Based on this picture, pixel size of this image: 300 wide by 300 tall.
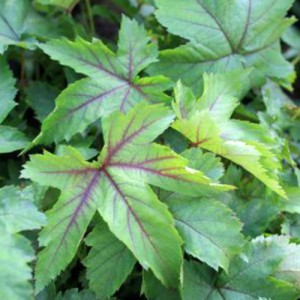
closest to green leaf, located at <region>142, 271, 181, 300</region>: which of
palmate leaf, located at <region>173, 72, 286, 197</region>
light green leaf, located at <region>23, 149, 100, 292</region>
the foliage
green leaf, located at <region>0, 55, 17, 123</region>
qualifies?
the foliage

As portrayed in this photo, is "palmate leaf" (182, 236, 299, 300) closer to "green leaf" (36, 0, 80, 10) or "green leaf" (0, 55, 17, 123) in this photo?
"green leaf" (0, 55, 17, 123)

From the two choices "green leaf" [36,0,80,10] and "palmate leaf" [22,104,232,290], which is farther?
"green leaf" [36,0,80,10]

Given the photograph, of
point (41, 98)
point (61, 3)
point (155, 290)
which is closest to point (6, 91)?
point (41, 98)

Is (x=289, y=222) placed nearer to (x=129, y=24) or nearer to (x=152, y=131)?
(x=152, y=131)

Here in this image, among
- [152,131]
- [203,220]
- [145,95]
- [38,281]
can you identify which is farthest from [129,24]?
[38,281]

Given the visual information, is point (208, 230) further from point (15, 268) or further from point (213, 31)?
point (213, 31)

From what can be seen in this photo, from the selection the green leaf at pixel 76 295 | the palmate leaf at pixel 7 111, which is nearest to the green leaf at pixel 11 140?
the palmate leaf at pixel 7 111

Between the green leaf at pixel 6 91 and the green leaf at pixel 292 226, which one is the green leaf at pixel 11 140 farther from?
the green leaf at pixel 292 226

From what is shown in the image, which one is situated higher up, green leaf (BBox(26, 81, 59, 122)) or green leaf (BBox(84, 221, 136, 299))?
green leaf (BBox(26, 81, 59, 122))
